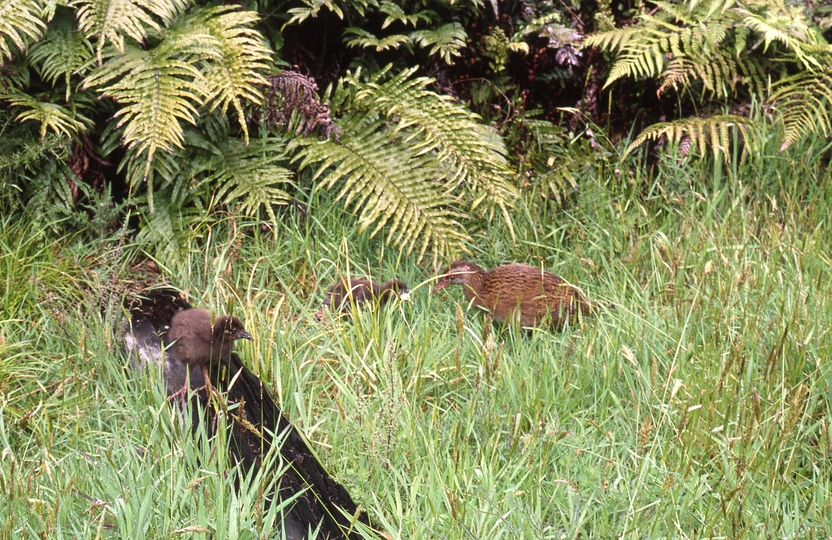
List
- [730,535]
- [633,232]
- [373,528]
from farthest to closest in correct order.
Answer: [633,232] → [373,528] → [730,535]

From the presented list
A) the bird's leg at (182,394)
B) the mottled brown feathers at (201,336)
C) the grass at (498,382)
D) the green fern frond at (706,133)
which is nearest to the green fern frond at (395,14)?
the grass at (498,382)

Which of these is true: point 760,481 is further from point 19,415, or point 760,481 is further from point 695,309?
point 19,415

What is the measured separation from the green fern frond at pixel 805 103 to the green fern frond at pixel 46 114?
3582 millimetres

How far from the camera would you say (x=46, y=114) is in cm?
425

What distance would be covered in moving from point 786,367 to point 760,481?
0.71 meters

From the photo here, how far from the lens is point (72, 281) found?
4195mm

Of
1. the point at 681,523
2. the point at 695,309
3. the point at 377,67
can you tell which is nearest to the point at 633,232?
the point at 695,309

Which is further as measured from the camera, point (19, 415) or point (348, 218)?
point (348, 218)

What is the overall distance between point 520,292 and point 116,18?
231 centimetres

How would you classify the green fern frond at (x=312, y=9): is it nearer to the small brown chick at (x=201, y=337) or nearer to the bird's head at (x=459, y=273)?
the bird's head at (x=459, y=273)

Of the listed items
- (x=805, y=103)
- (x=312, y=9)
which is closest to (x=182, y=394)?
(x=312, y=9)

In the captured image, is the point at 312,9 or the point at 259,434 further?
the point at 312,9

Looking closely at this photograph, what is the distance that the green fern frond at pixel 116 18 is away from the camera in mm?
4211

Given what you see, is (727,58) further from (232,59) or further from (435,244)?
(232,59)
